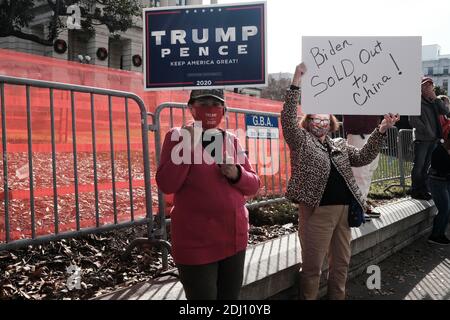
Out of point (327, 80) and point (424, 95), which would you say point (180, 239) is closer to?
point (327, 80)

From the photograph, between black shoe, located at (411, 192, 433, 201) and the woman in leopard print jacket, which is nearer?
the woman in leopard print jacket

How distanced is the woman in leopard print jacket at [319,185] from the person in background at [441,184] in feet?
9.79

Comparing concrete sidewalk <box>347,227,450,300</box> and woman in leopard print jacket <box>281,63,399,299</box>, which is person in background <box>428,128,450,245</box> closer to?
concrete sidewalk <box>347,227,450,300</box>

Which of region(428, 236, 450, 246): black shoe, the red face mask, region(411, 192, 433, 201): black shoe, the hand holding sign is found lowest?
region(428, 236, 450, 246): black shoe

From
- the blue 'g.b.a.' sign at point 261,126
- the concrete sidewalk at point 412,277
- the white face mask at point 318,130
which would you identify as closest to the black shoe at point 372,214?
the concrete sidewalk at point 412,277

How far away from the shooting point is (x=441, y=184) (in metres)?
5.92

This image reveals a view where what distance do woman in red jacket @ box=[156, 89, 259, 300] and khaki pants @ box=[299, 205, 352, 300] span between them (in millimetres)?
1034

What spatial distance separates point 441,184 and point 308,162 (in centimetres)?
350

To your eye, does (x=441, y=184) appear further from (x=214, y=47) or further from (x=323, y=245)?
(x=214, y=47)

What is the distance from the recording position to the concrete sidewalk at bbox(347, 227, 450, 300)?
13.5 ft

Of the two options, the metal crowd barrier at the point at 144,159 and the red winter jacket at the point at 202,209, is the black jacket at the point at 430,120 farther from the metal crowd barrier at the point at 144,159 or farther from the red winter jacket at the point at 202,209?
the red winter jacket at the point at 202,209

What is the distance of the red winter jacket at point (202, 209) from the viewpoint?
7.30 feet

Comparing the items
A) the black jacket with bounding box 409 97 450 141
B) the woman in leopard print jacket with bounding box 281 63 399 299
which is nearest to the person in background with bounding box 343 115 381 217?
the woman in leopard print jacket with bounding box 281 63 399 299

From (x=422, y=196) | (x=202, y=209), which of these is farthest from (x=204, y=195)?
(x=422, y=196)
